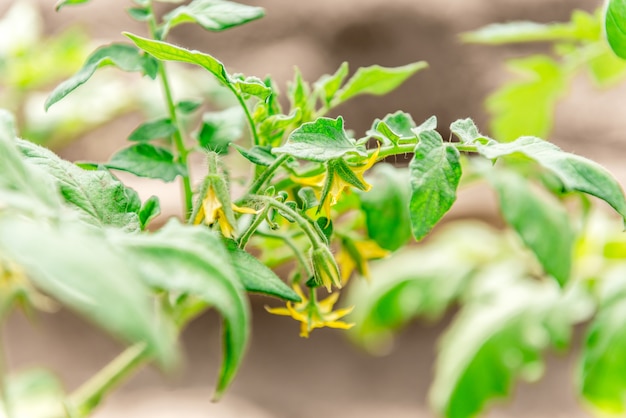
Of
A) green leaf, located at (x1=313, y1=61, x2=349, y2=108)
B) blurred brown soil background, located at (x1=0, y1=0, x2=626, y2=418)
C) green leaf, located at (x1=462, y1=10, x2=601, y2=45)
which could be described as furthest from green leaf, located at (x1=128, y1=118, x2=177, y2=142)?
blurred brown soil background, located at (x1=0, y1=0, x2=626, y2=418)

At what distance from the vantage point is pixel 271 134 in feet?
1.92

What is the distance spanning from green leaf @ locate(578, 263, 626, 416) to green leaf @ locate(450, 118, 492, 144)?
603 millimetres

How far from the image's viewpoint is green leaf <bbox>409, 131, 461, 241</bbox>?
1.34ft

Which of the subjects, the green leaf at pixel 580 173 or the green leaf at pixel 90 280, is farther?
the green leaf at pixel 580 173

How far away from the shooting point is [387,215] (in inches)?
27.4

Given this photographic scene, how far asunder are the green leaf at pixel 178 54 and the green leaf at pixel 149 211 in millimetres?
103

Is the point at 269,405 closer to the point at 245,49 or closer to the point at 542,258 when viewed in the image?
the point at 245,49

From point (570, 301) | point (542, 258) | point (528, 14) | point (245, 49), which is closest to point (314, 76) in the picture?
point (245, 49)

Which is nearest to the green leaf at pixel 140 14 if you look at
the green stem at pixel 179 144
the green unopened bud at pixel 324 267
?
the green stem at pixel 179 144

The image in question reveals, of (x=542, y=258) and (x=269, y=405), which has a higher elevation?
(x=542, y=258)

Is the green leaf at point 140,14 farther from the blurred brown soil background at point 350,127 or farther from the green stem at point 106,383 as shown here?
the blurred brown soil background at point 350,127

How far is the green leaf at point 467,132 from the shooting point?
0.46 meters

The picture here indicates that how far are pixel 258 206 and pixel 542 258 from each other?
401 mm

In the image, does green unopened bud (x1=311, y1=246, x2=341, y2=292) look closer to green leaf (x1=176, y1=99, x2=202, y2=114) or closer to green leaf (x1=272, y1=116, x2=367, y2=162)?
green leaf (x1=272, y1=116, x2=367, y2=162)
